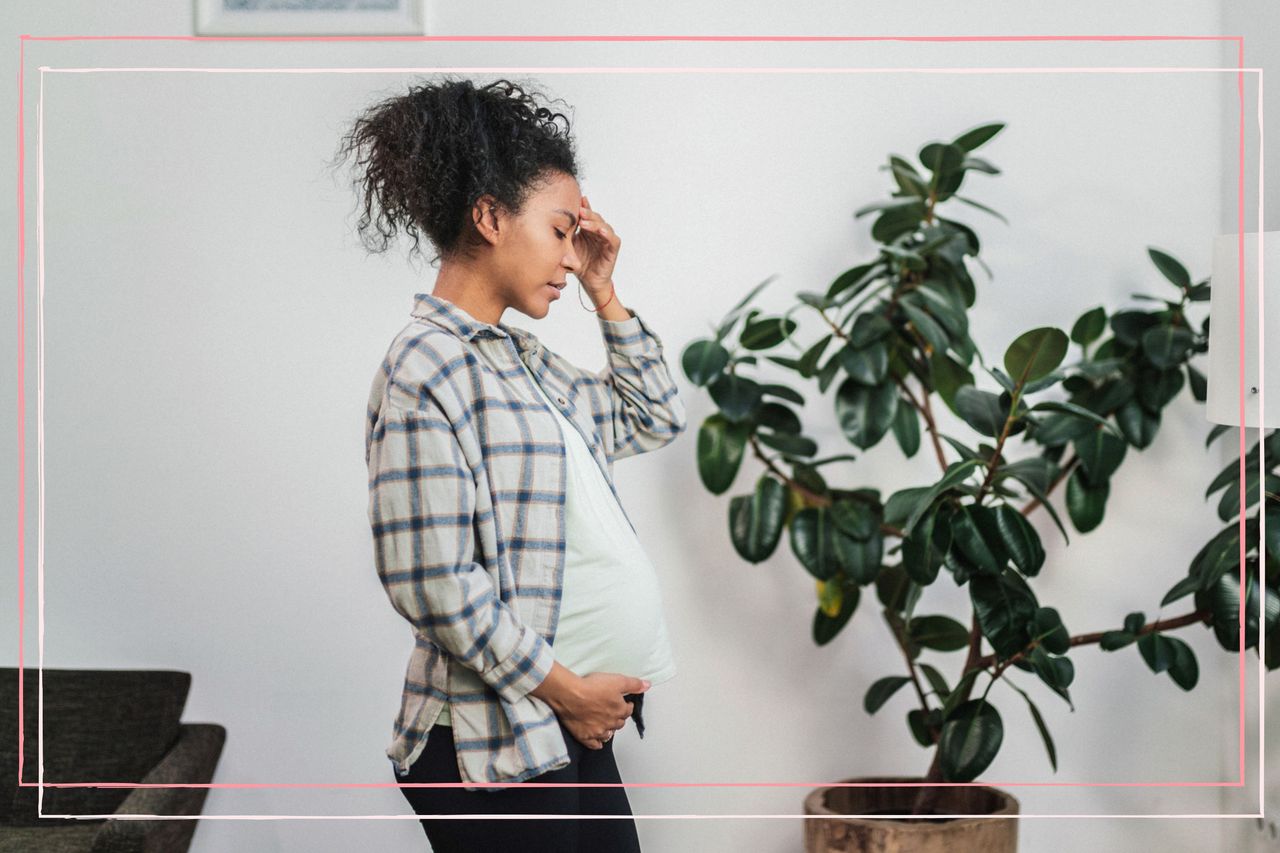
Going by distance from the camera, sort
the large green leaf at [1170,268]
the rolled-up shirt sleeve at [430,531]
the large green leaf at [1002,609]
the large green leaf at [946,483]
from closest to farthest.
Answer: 1. the rolled-up shirt sleeve at [430,531]
2. the large green leaf at [946,483]
3. the large green leaf at [1002,609]
4. the large green leaf at [1170,268]

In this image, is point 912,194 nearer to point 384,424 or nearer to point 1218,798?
point 384,424

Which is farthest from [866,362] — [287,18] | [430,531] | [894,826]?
[287,18]

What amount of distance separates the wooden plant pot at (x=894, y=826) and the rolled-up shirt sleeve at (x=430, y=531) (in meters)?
0.74

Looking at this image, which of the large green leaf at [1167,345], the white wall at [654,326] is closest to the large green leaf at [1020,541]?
the white wall at [654,326]

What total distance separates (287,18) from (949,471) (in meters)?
1.12

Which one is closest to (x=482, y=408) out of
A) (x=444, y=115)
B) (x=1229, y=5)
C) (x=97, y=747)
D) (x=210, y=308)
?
(x=444, y=115)

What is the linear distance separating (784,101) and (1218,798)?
4.07 feet

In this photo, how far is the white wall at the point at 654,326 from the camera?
54.2 inches

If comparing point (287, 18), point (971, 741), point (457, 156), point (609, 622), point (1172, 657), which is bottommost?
point (971, 741)

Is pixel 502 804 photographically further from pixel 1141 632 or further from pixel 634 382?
pixel 1141 632

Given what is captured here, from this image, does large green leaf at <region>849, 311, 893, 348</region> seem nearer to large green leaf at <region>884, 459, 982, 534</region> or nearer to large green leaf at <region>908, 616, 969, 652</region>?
large green leaf at <region>884, 459, 982, 534</region>

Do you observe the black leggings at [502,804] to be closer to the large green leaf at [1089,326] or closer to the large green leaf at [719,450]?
the large green leaf at [719,450]

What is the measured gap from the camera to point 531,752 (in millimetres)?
1087

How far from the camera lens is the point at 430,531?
1.01 m
